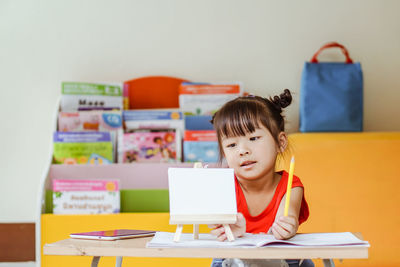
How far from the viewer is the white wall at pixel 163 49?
Answer: 222cm

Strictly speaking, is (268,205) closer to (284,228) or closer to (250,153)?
(250,153)

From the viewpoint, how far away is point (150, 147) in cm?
196

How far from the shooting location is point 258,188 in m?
1.24

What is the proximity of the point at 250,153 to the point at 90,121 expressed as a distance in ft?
3.36

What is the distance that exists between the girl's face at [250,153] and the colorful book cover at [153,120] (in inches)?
34.3

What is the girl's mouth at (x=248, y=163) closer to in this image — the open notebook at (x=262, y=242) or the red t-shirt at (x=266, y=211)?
the red t-shirt at (x=266, y=211)

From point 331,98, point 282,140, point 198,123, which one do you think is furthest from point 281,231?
point 331,98

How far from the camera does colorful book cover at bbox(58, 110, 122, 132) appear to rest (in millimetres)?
1976

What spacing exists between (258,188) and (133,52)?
122 cm

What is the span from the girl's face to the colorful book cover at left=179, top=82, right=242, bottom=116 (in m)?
0.92

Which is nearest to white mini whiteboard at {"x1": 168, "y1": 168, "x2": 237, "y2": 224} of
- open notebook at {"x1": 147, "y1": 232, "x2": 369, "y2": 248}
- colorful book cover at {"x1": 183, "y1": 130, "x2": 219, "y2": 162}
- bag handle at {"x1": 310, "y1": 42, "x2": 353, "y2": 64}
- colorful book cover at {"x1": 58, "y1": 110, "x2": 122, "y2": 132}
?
open notebook at {"x1": 147, "y1": 232, "x2": 369, "y2": 248}

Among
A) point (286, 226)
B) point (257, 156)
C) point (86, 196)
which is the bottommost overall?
point (86, 196)

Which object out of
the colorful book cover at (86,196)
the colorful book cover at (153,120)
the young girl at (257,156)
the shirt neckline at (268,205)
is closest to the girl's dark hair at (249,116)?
the young girl at (257,156)

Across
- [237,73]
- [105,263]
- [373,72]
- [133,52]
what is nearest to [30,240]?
[105,263]
